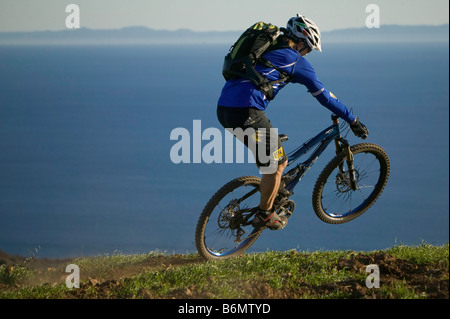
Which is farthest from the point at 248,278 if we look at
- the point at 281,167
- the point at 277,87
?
the point at 277,87

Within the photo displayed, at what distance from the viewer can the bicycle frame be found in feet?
21.6

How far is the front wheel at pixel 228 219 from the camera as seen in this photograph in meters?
6.28

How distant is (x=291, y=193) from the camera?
667cm

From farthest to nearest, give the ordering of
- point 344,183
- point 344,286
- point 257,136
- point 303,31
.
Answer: point 344,183
point 303,31
point 257,136
point 344,286

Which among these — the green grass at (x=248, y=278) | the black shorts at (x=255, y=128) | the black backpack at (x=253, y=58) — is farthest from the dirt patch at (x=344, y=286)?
the black backpack at (x=253, y=58)

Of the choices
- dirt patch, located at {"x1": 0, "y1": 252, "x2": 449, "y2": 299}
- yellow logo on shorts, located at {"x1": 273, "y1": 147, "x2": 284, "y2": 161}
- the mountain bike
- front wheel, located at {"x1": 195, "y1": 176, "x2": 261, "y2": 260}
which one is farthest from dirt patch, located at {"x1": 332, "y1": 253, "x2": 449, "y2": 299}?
yellow logo on shorts, located at {"x1": 273, "y1": 147, "x2": 284, "y2": 161}

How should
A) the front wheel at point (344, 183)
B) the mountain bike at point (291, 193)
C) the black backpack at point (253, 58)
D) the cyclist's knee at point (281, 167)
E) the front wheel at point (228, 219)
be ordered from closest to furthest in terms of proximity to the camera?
1. the black backpack at point (253, 58)
2. the cyclist's knee at point (281, 167)
3. the front wheel at point (228, 219)
4. the mountain bike at point (291, 193)
5. the front wheel at point (344, 183)

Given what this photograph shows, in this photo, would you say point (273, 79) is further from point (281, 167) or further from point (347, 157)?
point (347, 157)

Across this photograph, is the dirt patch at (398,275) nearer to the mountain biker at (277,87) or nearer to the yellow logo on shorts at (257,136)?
the mountain biker at (277,87)

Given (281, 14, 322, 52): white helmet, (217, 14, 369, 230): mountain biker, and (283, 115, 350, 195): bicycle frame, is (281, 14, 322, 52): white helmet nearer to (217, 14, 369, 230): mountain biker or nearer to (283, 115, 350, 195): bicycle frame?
(217, 14, 369, 230): mountain biker

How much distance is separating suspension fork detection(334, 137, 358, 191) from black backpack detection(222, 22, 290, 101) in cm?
132

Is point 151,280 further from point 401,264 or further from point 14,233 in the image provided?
point 14,233

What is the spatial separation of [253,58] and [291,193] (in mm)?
1797
